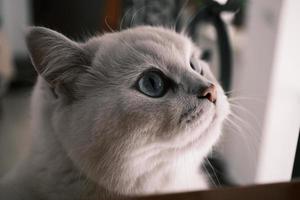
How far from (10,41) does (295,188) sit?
15.1 inches

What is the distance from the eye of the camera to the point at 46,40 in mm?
461

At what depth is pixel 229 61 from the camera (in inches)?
26.1

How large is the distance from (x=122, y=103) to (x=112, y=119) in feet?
0.08

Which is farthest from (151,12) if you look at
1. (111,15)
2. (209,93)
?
(209,93)

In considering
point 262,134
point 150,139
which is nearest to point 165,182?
point 150,139

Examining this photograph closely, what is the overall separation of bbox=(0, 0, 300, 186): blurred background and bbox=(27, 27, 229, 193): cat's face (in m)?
0.04

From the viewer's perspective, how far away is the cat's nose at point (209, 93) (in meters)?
0.50

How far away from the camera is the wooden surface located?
17.1 inches

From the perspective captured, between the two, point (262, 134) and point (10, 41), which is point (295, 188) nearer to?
point (262, 134)

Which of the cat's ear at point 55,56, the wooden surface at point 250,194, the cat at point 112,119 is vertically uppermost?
the cat's ear at point 55,56

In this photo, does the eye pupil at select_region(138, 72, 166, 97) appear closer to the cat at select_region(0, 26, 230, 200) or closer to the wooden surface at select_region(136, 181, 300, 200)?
the cat at select_region(0, 26, 230, 200)

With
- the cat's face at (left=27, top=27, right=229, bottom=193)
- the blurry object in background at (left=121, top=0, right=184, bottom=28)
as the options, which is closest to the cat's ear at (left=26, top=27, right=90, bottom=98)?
the cat's face at (left=27, top=27, right=229, bottom=193)

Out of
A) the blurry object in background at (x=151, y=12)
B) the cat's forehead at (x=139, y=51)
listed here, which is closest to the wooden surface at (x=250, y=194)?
the cat's forehead at (x=139, y=51)

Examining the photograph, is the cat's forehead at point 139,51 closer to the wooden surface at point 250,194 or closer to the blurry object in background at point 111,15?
the blurry object in background at point 111,15
